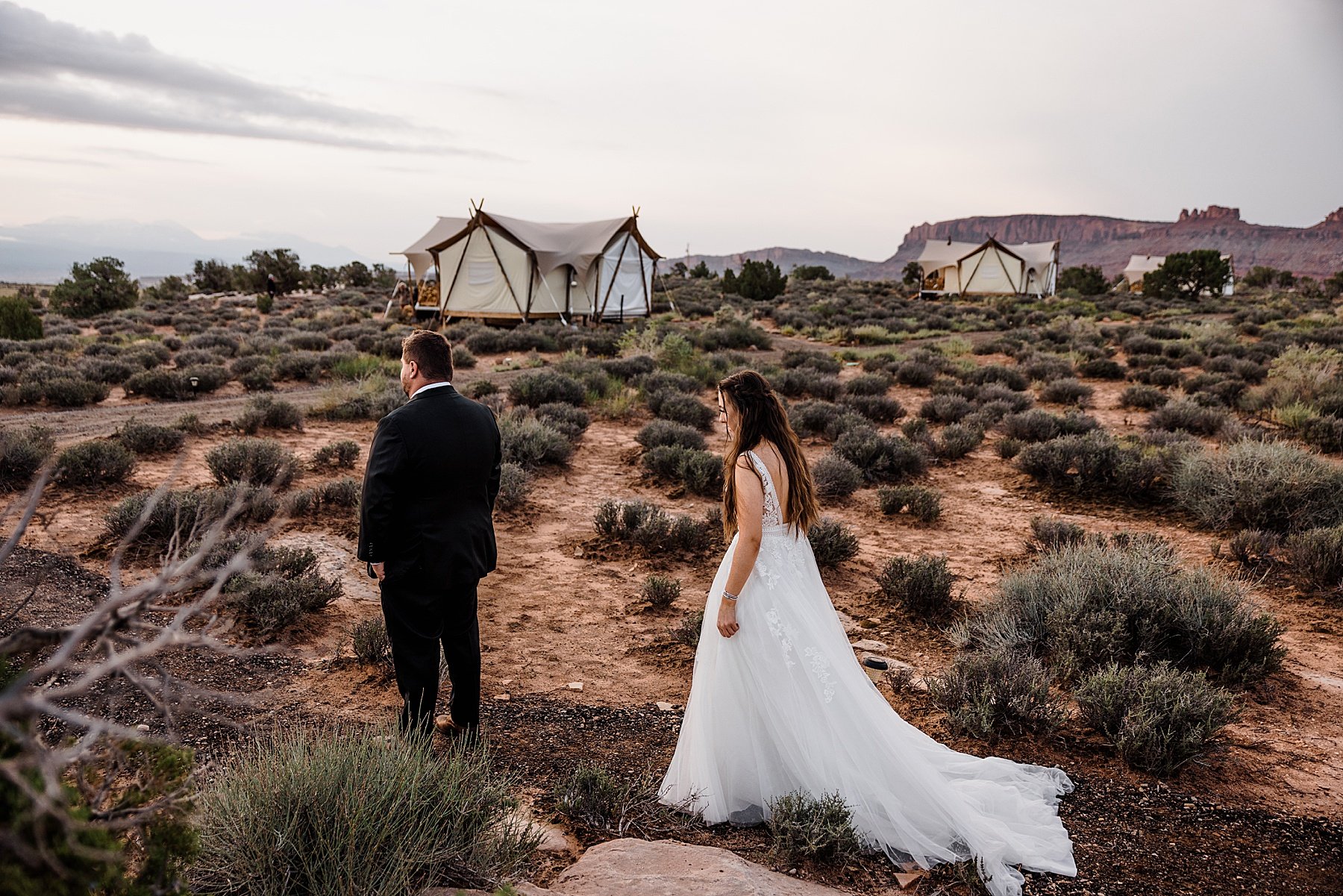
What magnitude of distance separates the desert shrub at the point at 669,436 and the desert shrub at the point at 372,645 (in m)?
5.35

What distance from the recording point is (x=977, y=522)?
26.5 ft

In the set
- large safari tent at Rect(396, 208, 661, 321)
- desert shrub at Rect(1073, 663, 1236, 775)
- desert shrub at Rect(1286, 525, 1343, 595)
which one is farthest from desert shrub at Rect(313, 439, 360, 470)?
large safari tent at Rect(396, 208, 661, 321)

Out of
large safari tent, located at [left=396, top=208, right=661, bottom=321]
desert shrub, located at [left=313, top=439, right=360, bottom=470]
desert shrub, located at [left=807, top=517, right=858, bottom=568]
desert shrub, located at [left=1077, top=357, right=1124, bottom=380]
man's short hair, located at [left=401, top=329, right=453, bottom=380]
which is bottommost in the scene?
desert shrub, located at [left=807, top=517, right=858, bottom=568]

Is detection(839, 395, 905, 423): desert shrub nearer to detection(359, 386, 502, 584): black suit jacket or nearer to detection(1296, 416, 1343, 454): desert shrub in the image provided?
detection(1296, 416, 1343, 454): desert shrub

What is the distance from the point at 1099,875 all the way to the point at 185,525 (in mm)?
6504

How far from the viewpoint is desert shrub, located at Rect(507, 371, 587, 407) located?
1226cm

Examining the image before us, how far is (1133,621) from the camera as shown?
16.0 feet

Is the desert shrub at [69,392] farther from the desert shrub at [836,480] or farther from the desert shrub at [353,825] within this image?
the desert shrub at [353,825]

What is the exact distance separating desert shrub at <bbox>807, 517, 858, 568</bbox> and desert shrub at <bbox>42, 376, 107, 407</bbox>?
11.6 metres

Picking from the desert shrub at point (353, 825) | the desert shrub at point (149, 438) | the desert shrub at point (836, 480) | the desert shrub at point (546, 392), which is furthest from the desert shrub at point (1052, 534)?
the desert shrub at point (149, 438)

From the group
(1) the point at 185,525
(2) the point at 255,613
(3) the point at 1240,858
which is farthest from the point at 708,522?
(3) the point at 1240,858

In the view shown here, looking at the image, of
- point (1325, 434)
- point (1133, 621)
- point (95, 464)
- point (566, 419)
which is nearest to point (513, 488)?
point (566, 419)

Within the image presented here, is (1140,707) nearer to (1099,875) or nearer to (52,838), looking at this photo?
(1099,875)

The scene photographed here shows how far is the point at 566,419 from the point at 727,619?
25.5 feet
